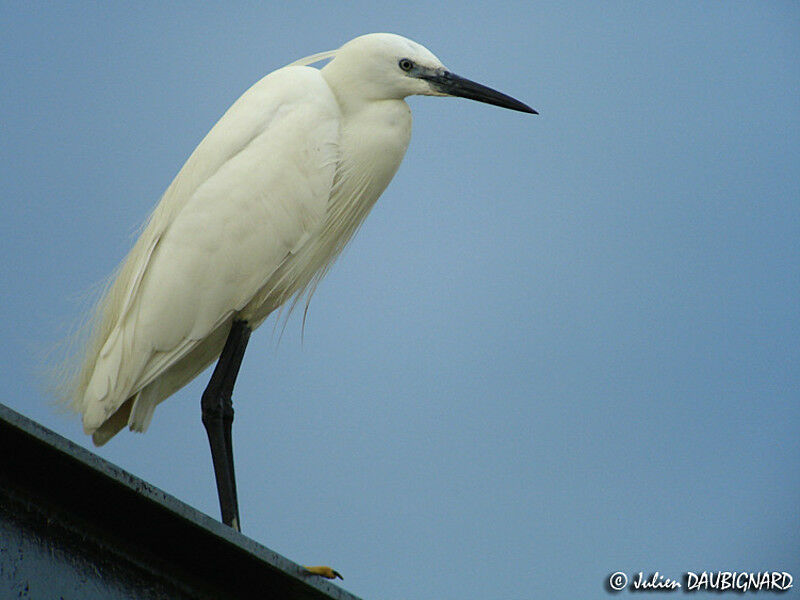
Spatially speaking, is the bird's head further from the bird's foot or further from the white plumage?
the bird's foot

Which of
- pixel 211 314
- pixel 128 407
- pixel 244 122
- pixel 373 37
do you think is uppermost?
pixel 373 37

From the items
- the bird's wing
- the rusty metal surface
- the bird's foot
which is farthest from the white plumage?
the rusty metal surface

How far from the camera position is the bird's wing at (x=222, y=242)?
3275mm

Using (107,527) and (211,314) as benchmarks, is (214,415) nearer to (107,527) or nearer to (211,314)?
(211,314)

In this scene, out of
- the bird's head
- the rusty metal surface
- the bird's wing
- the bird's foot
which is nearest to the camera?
the rusty metal surface

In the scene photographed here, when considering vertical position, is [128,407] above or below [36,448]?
below

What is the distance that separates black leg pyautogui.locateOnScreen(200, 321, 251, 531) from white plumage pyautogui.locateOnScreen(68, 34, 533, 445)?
8 cm

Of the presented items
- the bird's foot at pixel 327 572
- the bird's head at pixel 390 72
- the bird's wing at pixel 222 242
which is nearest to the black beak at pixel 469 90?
the bird's head at pixel 390 72

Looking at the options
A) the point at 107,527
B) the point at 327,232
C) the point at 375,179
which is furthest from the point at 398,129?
the point at 107,527

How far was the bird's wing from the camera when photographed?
10.7 ft

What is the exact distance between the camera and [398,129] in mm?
3500

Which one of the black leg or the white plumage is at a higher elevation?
the white plumage

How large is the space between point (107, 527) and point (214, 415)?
1.58 metres

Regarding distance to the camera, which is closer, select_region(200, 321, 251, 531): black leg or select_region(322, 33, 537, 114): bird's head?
select_region(200, 321, 251, 531): black leg
